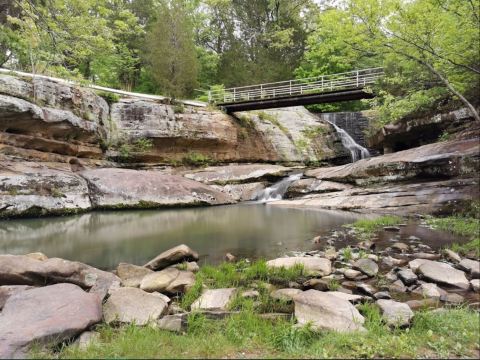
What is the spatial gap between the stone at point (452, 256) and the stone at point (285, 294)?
2.91m

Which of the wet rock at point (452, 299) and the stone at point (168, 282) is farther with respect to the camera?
the stone at point (168, 282)

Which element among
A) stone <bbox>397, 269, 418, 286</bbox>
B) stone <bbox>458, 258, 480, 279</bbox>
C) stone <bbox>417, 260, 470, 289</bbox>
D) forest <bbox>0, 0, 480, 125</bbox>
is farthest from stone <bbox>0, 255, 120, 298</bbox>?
stone <bbox>458, 258, 480, 279</bbox>

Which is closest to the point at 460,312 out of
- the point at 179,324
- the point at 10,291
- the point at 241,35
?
the point at 179,324

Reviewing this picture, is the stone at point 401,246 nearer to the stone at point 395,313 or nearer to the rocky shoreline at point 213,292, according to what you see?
the rocky shoreline at point 213,292

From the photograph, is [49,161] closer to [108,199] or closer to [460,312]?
[108,199]

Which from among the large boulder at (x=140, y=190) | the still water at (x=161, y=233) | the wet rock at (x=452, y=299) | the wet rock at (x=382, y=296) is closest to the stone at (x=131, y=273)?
the still water at (x=161, y=233)

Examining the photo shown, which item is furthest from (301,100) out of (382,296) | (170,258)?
(382,296)

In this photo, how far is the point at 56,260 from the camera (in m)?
4.79

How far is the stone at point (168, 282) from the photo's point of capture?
4.52 metres

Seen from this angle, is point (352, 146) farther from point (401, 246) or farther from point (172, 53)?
point (401, 246)

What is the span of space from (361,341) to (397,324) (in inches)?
24.3

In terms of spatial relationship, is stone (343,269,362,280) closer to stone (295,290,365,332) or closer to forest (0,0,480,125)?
stone (295,290,365,332)

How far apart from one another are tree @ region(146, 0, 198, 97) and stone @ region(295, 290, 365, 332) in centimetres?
2087

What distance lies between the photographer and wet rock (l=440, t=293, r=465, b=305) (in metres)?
3.82
